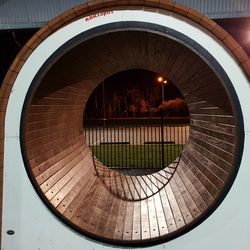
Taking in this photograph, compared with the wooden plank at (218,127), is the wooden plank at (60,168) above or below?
below

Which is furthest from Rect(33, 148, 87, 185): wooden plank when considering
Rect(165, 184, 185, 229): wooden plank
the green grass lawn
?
the green grass lawn

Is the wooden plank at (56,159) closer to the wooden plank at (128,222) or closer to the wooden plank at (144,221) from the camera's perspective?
the wooden plank at (128,222)

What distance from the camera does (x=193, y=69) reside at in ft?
12.2

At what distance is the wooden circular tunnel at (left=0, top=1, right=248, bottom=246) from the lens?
289 centimetres

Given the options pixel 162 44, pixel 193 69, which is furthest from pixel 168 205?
pixel 162 44

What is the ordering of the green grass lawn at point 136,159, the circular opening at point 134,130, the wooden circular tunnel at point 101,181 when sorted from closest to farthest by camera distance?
the wooden circular tunnel at point 101,181 < the circular opening at point 134,130 < the green grass lawn at point 136,159

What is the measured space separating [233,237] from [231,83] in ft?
3.97

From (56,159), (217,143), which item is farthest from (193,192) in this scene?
(56,159)

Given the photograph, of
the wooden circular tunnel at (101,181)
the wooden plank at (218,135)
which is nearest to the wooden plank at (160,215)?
the wooden circular tunnel at (101,181)

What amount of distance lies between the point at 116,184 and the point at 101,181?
26cm

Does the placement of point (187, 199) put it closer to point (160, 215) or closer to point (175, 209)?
point (175, 209)

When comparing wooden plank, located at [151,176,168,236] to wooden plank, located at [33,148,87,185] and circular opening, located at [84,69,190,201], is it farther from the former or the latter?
wooden plank, located at [33,148,87,185]

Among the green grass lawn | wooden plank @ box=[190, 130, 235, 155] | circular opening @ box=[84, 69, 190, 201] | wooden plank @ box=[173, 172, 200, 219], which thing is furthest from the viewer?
the green grass lawn

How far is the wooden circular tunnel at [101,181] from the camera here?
9.47 ft
